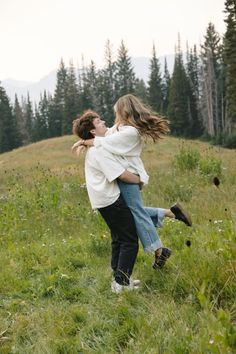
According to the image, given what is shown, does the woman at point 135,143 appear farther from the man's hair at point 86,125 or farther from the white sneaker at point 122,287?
the white sneaker at point 122,287

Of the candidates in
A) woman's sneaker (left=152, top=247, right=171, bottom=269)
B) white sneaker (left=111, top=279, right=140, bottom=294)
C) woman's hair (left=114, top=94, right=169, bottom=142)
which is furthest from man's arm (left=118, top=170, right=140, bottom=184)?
white sneaker (left=111, top=279, right=140, bottom=294)

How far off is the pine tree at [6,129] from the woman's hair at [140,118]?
68.9m

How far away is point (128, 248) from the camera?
4438 mm

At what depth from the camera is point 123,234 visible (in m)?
4.47

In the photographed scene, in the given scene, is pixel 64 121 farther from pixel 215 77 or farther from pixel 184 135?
pixel 215 77

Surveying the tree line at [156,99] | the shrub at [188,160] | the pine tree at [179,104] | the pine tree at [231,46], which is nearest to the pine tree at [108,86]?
the tree line at [156,99]

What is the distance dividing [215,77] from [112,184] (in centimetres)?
6644

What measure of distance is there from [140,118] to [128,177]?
23.3 inches

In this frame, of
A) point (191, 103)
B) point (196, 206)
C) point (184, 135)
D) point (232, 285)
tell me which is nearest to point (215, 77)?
point (191, 103)

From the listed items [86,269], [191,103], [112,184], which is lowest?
[86,269]

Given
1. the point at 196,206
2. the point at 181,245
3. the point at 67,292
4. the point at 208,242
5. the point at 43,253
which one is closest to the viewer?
the point at 208,242

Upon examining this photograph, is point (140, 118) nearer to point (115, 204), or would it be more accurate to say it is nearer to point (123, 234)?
point (115, 204)

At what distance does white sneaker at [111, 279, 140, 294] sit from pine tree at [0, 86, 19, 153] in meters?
68.9

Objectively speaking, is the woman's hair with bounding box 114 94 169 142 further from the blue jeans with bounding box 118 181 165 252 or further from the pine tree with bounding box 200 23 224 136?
the pine tree with bounding box 200 23 224 136
